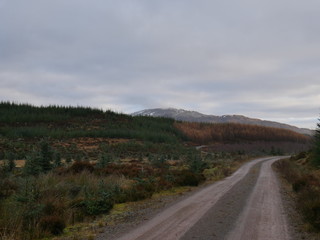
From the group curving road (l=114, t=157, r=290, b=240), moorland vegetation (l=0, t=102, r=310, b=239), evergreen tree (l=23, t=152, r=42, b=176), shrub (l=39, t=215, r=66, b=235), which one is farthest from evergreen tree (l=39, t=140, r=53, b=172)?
shrub (l=39, t=215, r=66, b=235)

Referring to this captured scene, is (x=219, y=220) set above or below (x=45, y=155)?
below

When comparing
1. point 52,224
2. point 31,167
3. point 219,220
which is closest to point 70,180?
point 31,167

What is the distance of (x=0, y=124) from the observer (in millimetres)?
90625

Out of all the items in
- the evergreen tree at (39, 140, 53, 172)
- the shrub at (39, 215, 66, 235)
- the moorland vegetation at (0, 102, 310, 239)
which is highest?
the evergreen tree at (39, 140, 53, 172)

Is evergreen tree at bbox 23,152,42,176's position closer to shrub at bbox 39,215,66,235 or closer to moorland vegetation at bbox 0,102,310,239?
moorland vegetation at bbox 0,102,310,239

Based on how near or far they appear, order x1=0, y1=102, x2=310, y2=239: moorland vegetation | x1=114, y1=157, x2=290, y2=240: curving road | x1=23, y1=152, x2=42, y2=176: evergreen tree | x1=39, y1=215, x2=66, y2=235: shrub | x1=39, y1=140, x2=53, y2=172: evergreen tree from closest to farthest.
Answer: x1=114, y1=157, x2=290, y2=240: curving road
x1=39, y1=215, x2=66, y2=235: shrub
x1=0, y1=102, x2=310, y2=239: moorland vegetation
x1=23, y1=152, x2=42, y2=176: evergreen tree
x1=39, y1=140, x2=53, y2=172: evergreen tree

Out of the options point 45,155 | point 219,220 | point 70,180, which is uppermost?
point 45,155

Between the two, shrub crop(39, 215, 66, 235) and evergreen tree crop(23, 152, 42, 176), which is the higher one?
evergreen tree crop(23, 152, 42, 176)

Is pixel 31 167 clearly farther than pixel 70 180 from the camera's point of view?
Yes

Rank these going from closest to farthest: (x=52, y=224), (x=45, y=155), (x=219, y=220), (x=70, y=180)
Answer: (x=52, y=224)
(x=219, y=220)
(x=70, y=180)
(x=45, y=155)

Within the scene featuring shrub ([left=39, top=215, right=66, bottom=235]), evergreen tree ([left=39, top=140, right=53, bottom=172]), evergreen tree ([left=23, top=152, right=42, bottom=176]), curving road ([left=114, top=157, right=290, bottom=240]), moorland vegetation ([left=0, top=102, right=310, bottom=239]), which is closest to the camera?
curving road ([left=114, top=157, right=290, bottom=240])

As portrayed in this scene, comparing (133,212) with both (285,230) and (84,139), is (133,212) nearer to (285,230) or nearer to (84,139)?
(285,230)

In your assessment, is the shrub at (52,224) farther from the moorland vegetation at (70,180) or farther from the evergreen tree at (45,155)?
the evergreen tree at (45,155)

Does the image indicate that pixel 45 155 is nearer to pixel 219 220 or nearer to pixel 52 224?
pixel 52 224
